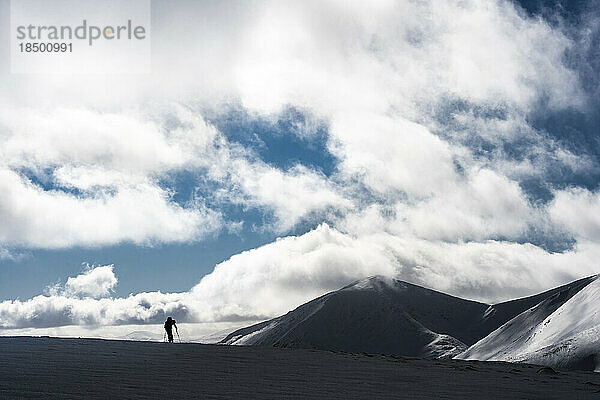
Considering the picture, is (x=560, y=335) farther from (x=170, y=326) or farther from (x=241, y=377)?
(x=241, y=377)

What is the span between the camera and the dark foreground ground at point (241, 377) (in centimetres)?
1239

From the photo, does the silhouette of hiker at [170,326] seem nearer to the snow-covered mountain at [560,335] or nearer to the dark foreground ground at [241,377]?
the dark foreground ground at [241,377]

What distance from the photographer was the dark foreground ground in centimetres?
1239

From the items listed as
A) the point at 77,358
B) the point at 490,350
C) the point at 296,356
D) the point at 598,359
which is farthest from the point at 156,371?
the point at 490,350

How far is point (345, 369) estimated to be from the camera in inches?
735

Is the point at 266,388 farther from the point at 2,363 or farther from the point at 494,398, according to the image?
the point at 2,363

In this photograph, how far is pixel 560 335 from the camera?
68.8 metres

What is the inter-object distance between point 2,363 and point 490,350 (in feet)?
394

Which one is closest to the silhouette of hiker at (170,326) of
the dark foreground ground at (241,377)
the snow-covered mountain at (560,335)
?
the dark foreground ground at (241,377)

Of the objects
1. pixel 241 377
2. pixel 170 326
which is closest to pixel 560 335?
pixel 170 326

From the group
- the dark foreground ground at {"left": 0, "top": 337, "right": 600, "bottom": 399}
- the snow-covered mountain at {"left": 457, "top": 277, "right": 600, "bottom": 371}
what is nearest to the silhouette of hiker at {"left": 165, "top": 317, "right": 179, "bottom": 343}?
the dark foreground ground at {"left": 0, "top": 337, "right": 600, "bottom": 399}

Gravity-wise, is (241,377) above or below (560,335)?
above

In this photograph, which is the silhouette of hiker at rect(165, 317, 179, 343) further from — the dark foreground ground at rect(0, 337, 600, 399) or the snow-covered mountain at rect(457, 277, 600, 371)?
the snow-covered mountain at rect(457, 277, 600, 371)

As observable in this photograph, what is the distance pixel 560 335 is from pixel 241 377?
210 ft
